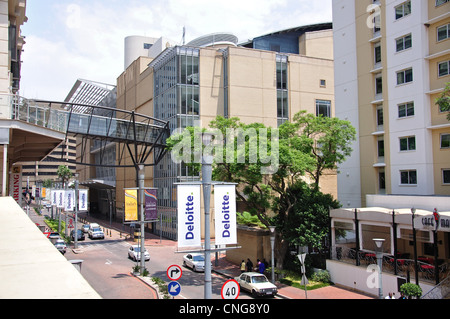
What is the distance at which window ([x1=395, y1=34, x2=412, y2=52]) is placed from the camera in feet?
94.3

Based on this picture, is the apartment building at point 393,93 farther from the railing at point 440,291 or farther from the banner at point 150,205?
the banner at point 150,205

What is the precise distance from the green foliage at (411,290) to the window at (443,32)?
17.4 metres

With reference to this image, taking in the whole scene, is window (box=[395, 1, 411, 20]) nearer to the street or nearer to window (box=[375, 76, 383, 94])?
window (box=[375, 76, 383, 94])

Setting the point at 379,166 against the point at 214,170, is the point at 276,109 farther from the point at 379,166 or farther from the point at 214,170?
the point at 214,170

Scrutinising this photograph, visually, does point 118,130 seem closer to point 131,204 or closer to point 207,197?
point 131,204

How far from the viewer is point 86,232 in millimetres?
52906

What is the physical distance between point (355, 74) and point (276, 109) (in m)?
17.5

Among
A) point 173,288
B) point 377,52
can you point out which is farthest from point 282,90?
point 173,288

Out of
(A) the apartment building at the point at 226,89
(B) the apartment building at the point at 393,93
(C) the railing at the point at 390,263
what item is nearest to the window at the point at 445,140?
(B) the apartment building at the point at 393,93

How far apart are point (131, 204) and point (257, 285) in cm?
1236

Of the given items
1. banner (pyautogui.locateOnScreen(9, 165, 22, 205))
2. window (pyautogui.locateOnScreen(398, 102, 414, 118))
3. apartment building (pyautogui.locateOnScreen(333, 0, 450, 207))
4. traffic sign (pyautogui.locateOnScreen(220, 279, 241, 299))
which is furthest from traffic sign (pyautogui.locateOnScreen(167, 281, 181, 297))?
window (pyautogui.locateOnScreen(398, 102, 414, 118))

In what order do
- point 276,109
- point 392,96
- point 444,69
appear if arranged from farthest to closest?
point 276,109, point 392,96, point 444,69

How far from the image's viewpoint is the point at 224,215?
12.8 m
